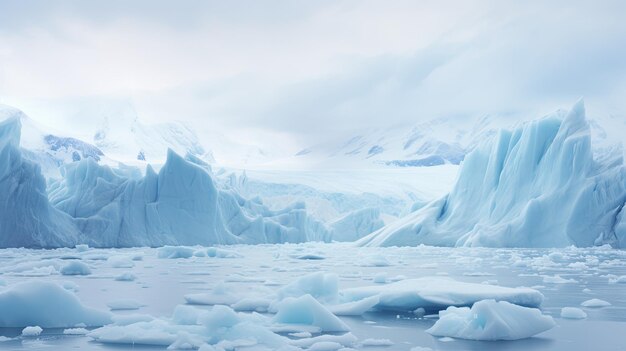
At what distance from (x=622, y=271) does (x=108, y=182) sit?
1933 cm

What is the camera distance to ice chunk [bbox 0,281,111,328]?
5883 mm

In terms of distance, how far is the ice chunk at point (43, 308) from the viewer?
19.3 feet

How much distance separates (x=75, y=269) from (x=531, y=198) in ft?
60.4

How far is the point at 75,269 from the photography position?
12.1 metres

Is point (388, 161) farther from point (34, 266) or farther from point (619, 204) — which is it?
point (34, 266)

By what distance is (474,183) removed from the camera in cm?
2888

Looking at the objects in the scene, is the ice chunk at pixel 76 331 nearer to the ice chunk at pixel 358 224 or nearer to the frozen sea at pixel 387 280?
the frozen sea at pixel 387 280

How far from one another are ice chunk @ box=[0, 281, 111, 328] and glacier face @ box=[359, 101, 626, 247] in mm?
20611

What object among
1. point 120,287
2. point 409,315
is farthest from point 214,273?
point 409,315

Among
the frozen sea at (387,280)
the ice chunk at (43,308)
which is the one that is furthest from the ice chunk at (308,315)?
the ice chunk at (43,308)

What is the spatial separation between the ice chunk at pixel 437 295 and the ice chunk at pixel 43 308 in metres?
2.82

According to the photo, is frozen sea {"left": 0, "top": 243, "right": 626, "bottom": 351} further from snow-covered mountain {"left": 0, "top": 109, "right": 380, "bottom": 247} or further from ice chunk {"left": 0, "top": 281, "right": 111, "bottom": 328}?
snow-covered mountain {"left": 0, "top": 109, "right": 380, "bottom": 247}

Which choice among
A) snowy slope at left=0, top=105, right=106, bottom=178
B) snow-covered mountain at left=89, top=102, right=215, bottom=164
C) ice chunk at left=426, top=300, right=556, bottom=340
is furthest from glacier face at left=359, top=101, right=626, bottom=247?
snow-covered mountain at left=89, top=102, right=215, bottom=164

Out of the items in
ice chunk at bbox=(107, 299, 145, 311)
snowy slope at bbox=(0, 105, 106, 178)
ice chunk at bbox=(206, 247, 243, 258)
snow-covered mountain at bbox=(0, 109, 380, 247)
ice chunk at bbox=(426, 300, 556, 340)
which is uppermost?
snowy slope at bbox=(0, 105, 106, 178)
